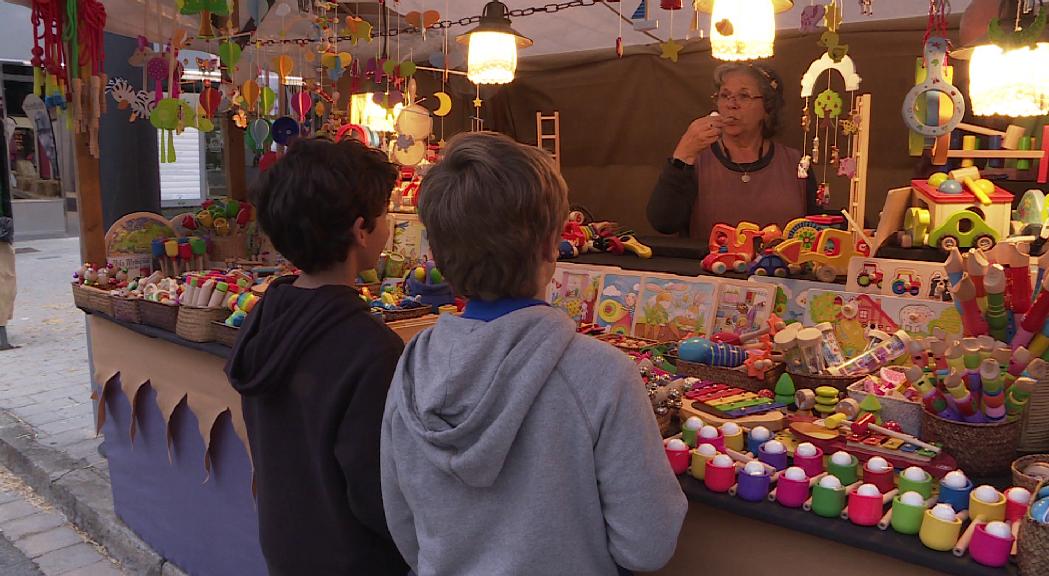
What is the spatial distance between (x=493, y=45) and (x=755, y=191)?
4.74ft

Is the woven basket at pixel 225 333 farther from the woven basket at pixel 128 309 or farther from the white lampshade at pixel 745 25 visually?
the white lampshade at pixel 745 25

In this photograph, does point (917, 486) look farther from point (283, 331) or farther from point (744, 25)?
point (744, 25)

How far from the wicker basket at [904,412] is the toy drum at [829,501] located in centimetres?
39

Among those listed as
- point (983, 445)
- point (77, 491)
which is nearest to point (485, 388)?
point (983, 445)

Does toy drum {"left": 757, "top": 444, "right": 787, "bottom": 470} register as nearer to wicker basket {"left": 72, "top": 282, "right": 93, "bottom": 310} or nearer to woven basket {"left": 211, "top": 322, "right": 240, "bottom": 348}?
woven basket {"left": 211, "top": 322, "right": 240, "bottom": 348}

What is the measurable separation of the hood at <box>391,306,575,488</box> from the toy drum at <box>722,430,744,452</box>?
61cm

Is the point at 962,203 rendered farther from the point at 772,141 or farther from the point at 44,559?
the point at 44,559

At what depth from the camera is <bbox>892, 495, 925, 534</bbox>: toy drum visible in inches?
52.1

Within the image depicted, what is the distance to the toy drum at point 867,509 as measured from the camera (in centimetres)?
136

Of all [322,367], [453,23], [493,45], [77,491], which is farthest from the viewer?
[453,23]

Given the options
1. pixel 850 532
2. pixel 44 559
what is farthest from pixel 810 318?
pixel 44 559

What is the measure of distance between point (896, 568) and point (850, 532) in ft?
0.33

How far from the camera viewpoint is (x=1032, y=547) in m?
1.16

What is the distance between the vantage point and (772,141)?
3859mm
